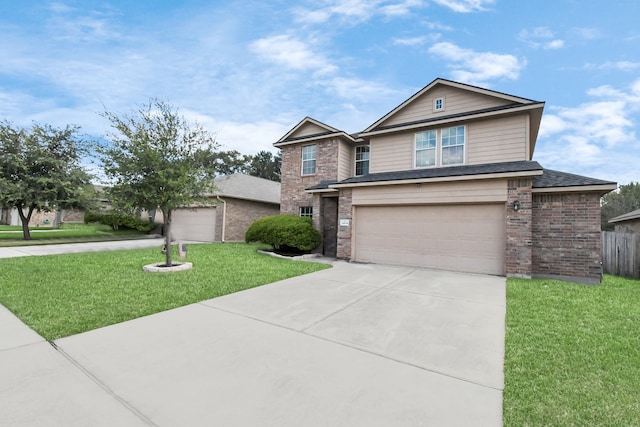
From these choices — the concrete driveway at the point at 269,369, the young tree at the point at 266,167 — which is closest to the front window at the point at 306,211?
the concrete driveway at the point at 269,369

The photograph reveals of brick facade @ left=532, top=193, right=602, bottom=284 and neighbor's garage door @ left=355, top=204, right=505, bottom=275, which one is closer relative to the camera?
brick facade @ left=532, top=193, right=602, bottom=284

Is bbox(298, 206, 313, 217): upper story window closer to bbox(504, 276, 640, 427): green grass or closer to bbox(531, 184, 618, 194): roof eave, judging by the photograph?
bbox(531, 184, 618, 194): roof eave

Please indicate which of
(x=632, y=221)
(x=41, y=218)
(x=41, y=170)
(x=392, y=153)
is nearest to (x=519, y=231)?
(x=392, y=153)

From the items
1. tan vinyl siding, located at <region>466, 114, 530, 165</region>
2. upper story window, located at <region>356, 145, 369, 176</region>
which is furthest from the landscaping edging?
tan vinyl siding, located at <region>466, 114, 530, 165</region>

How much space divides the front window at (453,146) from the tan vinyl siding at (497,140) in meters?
0.24

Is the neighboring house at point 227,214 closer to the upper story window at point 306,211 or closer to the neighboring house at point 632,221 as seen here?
the upper story window at point 306,211

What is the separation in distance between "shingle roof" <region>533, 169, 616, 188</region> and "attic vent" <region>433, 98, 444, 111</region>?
4.21 meters

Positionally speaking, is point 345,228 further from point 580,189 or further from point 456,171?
point 580,189

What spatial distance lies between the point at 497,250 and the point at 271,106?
515 inches

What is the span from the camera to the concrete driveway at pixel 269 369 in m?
2.29

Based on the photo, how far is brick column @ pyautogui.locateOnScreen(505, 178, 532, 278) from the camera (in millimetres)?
7996

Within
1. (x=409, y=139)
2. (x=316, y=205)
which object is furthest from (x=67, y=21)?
(x=409, y=139)

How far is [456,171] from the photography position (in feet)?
30.7

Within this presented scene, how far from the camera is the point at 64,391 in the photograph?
2539mm
